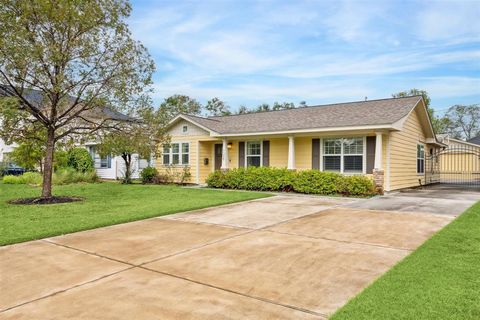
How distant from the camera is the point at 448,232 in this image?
19.7 feet

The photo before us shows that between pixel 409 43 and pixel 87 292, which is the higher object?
pixel 409 43

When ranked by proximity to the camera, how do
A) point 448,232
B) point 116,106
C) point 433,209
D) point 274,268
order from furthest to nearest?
point 116,106 → point 433,209 → point 448,232 → point 274,268

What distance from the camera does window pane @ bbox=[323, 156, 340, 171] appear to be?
14336 mm

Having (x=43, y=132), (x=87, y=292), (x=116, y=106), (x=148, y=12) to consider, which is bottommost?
(x=87, y=292)

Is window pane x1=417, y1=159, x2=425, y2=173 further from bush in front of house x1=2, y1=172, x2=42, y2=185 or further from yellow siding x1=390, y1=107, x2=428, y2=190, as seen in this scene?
bush in front of house x1=2, y1=172, x2=42, y2=185

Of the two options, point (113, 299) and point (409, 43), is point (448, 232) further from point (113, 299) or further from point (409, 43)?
point (409, 43)

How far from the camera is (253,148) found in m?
16.9

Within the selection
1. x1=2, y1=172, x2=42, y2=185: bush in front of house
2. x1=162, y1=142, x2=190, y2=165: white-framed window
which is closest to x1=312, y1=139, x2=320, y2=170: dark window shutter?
x1=162, y1=142, x2=190, y2=165: white-framed window

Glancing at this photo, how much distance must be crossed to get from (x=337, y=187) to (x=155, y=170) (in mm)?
10099

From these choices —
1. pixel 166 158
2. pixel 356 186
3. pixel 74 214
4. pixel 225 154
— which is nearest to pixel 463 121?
pixel 225 154

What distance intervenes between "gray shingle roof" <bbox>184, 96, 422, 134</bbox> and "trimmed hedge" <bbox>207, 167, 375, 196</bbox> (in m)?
1.91

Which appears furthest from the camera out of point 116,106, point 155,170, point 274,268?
point 155,170

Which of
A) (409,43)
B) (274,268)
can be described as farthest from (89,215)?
(409,43)

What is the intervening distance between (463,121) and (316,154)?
47077 millimetres
